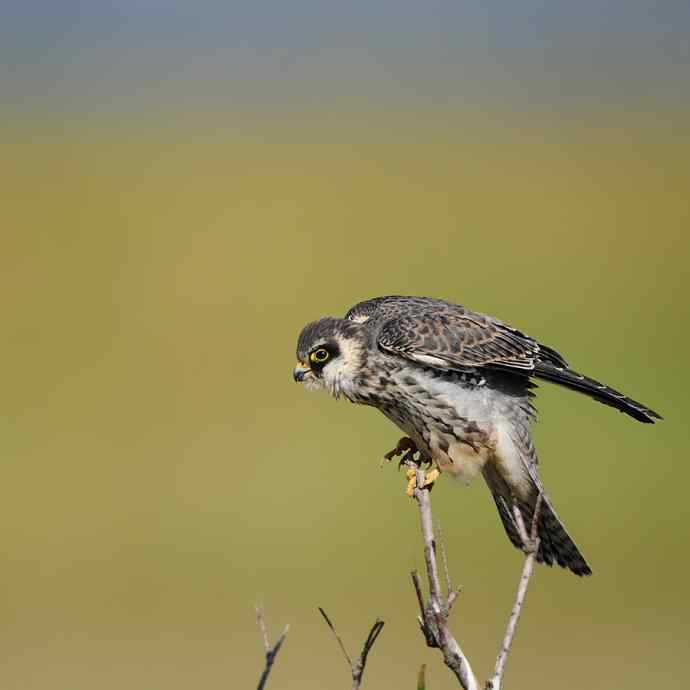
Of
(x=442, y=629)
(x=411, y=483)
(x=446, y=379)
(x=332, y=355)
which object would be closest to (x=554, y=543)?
(x=411, y=483)

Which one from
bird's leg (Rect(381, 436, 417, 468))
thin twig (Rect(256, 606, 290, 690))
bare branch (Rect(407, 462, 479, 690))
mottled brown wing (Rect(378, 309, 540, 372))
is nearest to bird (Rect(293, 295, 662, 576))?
mottled brown wing (Rect(378, 309, 540, 372))

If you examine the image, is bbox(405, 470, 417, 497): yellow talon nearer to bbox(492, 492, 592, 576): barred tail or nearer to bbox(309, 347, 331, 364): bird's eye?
bbox(492, 492, 592, 576): barred tail

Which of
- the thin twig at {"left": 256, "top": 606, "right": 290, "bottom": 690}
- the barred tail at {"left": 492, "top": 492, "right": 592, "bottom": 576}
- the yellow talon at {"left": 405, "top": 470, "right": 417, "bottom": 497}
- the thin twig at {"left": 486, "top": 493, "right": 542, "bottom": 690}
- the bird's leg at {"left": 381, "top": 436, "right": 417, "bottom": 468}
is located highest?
the bird's leg at {"left": 381, "top": 436, "right": 417, "bottom": 468}

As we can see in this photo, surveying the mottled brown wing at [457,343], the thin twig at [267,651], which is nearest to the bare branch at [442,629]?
the thin twig at [267,651]

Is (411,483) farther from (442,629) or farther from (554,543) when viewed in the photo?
(442,629)

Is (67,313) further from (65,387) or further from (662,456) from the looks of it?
(662,456)

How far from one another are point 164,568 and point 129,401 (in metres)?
4.56

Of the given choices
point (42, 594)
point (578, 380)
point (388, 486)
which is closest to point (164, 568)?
point (42, 594)

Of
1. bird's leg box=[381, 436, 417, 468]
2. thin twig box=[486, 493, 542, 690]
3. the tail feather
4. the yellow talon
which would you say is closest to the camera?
thin twig box=[486, 493, 542, 690]

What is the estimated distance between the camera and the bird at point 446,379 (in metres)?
5.22

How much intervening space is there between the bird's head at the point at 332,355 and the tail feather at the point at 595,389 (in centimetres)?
65

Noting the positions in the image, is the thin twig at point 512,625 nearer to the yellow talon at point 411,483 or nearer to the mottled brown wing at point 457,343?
the yellow talon at point 411,483

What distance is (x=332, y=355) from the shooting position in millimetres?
5270

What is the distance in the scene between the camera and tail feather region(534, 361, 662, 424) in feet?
15.5
